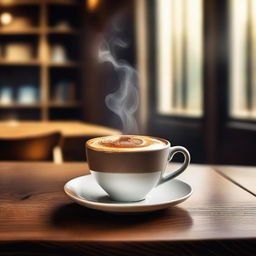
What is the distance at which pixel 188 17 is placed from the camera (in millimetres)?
2867

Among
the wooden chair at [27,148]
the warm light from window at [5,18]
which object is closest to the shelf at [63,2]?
the warm light from window at [5,18]

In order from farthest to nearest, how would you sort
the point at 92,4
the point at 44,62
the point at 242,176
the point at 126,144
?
the point at 44,62
the point at 92,4
the point at 242,176
the point at 126,144

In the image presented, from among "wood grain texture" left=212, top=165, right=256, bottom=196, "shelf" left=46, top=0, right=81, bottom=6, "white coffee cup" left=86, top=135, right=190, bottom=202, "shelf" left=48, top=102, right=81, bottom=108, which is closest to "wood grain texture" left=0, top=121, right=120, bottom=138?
"wood grain texture" left=212, top=165, right=256, bottom=196

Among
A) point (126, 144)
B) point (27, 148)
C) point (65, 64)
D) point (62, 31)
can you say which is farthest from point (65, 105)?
point (126, 144)

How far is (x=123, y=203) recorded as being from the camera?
64cm

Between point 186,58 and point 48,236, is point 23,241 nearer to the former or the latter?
point 48,236

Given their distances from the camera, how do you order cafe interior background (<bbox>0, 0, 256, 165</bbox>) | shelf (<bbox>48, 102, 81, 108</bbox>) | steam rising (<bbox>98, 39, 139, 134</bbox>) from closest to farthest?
cafe interior background (<bbox>0, 0, 256, 165</bbox>) → steam rising (<bbox>98, 39, 139, 134</bbox>) → shelf (<bbox>48, 102, 81, 108</bbox>)

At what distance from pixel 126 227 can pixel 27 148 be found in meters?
0.79

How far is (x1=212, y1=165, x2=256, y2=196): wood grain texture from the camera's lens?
2.74 ft

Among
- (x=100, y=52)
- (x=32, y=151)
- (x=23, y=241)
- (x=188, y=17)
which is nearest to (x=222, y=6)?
(x=188, y=17)

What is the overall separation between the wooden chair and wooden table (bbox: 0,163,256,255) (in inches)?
18.3

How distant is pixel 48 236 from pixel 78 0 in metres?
4.38

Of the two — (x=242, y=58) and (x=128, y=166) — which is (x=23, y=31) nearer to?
(x=242, y=58)

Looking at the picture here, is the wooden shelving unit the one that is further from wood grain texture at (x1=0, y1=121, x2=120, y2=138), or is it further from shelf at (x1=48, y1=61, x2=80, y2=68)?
wood grain texture at (x1=0, y1=121, x2=120, y2=138)
